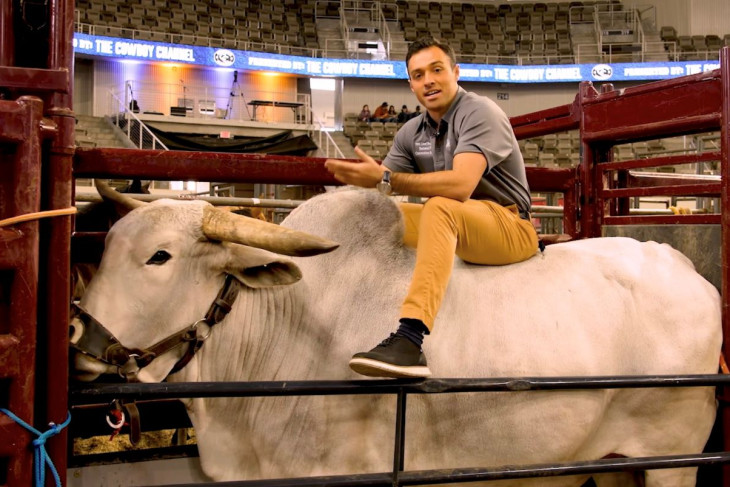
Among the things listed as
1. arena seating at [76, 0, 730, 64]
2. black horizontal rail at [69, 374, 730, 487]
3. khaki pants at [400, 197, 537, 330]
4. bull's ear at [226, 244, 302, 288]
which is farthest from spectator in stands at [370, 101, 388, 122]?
black horizontal rail at [69, 374, 730, 487]

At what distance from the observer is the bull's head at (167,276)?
246cm

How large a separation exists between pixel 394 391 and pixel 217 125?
22.6 meters

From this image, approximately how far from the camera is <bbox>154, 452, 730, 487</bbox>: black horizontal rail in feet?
7.25

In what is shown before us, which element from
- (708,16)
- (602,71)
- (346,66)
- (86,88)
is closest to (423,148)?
(346,66)

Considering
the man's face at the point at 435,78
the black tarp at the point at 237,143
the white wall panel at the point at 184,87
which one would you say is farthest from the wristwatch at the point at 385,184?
the white wall panel at the point at 184,87

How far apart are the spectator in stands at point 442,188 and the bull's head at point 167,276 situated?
1.43 feet

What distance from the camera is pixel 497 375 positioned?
2.80 metres

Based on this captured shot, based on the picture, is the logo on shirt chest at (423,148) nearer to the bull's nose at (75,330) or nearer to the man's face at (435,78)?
the man's face at (435,78)

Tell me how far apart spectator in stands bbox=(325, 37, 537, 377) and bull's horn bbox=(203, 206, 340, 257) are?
43cm

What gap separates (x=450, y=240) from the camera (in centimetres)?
272

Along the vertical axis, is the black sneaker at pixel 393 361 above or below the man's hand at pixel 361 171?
below

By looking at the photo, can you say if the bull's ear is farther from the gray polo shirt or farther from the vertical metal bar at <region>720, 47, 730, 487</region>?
the vertical metal bar at <region>720, 47, 730, 487</region>

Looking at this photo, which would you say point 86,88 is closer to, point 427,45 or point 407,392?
point 427,45

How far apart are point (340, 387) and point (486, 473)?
2.14 feet
